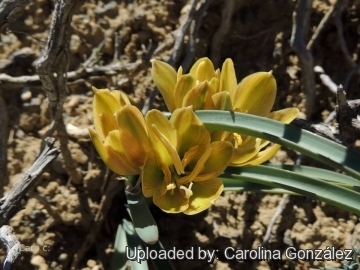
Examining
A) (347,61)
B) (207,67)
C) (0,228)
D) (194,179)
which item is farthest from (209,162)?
→ (347,61)

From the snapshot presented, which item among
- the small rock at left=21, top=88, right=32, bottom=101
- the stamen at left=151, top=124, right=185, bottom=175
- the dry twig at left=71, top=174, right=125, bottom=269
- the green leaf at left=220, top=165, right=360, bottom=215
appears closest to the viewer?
the stamen at left=151, top=124, right=185, bottom=175

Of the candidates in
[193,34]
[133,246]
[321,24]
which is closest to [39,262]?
[133,246]

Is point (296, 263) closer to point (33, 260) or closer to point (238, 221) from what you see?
point (238, 221)

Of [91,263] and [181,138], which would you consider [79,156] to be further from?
[181,138]

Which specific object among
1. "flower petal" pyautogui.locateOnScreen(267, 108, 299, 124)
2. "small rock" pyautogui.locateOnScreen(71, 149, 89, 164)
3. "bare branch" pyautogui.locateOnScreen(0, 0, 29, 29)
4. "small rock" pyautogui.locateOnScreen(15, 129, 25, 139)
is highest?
"bare branch" pyautogui.locateOnScreen(0, 0, 29, 29)

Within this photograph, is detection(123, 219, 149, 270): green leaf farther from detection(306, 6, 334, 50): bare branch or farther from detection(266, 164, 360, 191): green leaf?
detection(306, 6, 334, 50): bare branch

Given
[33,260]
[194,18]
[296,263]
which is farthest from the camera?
[194,18]

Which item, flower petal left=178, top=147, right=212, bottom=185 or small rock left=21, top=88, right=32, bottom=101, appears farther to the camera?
small rock left=21, top=88, right=32, bottom=101

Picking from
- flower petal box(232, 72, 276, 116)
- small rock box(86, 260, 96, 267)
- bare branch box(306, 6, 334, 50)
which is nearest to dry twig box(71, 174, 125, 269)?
small rock box(86, 260, 96, 267)
